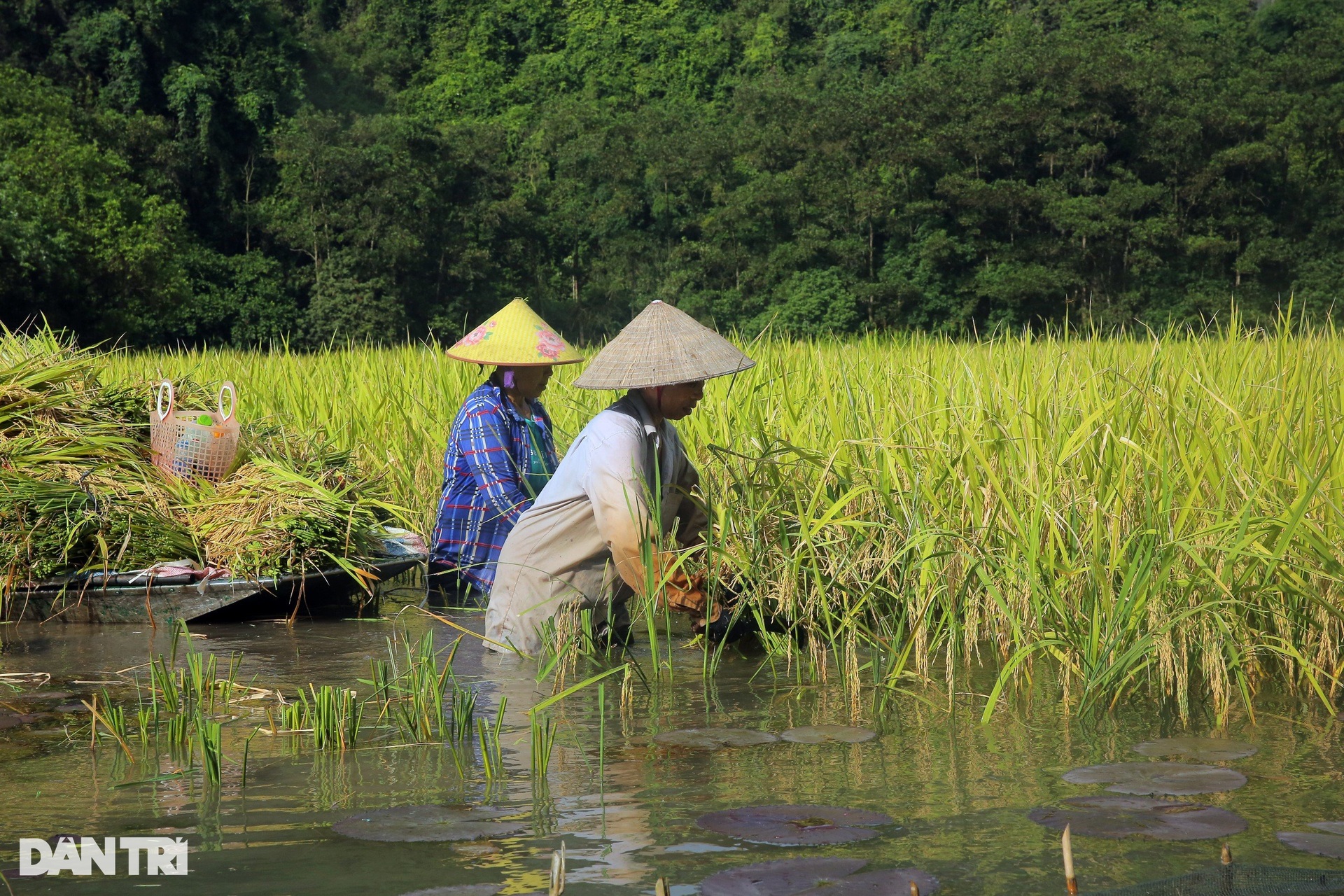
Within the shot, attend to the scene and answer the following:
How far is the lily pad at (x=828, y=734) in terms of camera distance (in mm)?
2814

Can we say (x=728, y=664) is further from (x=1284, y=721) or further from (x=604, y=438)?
(x=1284, y=721)

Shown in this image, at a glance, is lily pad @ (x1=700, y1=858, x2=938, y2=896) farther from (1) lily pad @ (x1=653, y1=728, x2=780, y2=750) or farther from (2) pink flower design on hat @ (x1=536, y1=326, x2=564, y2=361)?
(2) pink flower design on hat @ (x1=536, y1=326, x2=564, y2=361)

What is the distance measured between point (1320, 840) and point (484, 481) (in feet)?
8.80

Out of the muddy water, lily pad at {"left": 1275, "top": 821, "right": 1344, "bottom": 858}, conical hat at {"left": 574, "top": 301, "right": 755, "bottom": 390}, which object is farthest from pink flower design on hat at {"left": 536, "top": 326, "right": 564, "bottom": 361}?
lily pad at {"left": 1275, "top": 821, "right": 1344, "bottom": 858}

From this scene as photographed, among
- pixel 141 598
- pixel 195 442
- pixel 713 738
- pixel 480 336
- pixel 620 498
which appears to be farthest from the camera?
pixel 195 442

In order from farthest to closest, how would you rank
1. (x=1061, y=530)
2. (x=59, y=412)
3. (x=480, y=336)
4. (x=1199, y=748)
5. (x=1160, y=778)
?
(x=59, y=412), (x=480, y=336), (x=1061, y=530), (x=1199, y=748), (x=1160, y=778)

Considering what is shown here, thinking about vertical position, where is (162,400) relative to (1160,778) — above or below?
above

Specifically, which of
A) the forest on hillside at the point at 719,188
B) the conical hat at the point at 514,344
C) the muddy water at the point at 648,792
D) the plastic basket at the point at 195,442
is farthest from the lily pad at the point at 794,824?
the forest on hillside at the point at 719,188

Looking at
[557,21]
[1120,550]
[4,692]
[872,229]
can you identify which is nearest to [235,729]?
[4,692]

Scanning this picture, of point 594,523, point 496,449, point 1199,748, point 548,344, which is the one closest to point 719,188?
point 548,344

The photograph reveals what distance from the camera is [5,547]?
4066 mm

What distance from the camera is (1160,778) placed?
246 cm

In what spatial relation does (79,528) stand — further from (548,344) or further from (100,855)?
(100,855)

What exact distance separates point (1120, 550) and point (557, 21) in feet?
119
